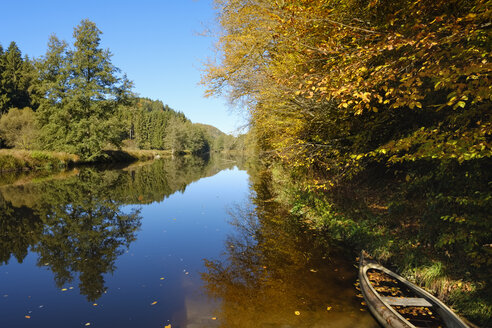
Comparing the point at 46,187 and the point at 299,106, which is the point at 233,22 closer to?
the point at 299,106

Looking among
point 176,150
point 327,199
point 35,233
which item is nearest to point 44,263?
point 35,233

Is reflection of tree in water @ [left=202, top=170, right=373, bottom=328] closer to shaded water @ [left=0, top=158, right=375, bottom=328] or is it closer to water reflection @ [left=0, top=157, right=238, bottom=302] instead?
shaded water @ [left=0, top=158, right=375, bottom=328]

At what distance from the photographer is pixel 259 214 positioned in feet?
39.2

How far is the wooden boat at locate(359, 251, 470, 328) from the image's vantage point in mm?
4133

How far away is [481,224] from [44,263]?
10.0m

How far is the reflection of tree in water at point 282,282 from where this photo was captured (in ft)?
15.5

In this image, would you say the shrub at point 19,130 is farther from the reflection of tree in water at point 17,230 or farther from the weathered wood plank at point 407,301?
the weathered wood plank at point 407,301

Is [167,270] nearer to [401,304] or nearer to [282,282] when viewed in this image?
[282,282]

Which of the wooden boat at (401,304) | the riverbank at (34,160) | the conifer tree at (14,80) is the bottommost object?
the wooden boat at (401,304)

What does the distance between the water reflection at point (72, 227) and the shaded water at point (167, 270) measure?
0.04 metres

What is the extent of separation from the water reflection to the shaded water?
0.04m

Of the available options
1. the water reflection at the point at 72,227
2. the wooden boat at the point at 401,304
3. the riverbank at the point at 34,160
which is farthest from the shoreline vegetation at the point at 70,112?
the wooden boat at the point at 401,304

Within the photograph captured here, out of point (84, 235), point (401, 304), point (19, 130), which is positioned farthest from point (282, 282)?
point (19, 130)

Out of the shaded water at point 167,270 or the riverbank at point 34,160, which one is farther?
the riverbank at point 34,160
